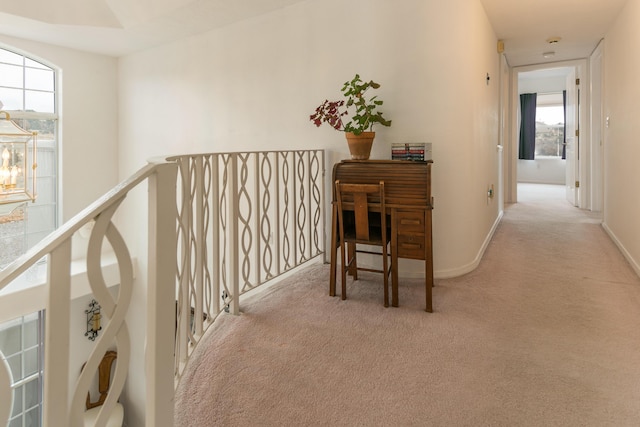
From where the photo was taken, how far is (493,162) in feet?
13.5

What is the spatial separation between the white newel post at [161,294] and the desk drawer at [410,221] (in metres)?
1.56

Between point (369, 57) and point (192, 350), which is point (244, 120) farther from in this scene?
point (192, 350)

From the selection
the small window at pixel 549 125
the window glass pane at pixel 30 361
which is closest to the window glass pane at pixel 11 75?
the window glass pane at pixel 30 361

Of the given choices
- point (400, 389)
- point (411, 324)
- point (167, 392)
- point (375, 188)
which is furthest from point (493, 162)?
point (167, 392)

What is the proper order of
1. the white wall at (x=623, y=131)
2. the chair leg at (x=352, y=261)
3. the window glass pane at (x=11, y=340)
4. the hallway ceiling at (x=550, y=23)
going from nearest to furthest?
the chair leg at (x=352, y=261) < the white wall at (x=623, y=131) < the hallway ceiling at (x=550, y=23) < the window glass pane at (x=11, y=340)

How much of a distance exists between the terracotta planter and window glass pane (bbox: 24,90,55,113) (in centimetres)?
420

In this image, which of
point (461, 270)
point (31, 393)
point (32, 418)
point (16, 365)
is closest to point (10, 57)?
point (16, 365)

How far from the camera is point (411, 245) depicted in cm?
232

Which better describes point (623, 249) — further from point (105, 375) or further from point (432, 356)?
point (105, 375)

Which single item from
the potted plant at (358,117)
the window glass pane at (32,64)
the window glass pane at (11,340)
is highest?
the window glass pane at (32,64)

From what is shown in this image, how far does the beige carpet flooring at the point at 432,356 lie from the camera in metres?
1.38

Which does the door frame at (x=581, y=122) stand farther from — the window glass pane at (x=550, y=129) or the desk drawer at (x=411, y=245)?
the desk drawer at (x=411, y=245)

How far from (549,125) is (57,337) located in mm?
10299

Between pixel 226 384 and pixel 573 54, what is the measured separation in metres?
5.79
